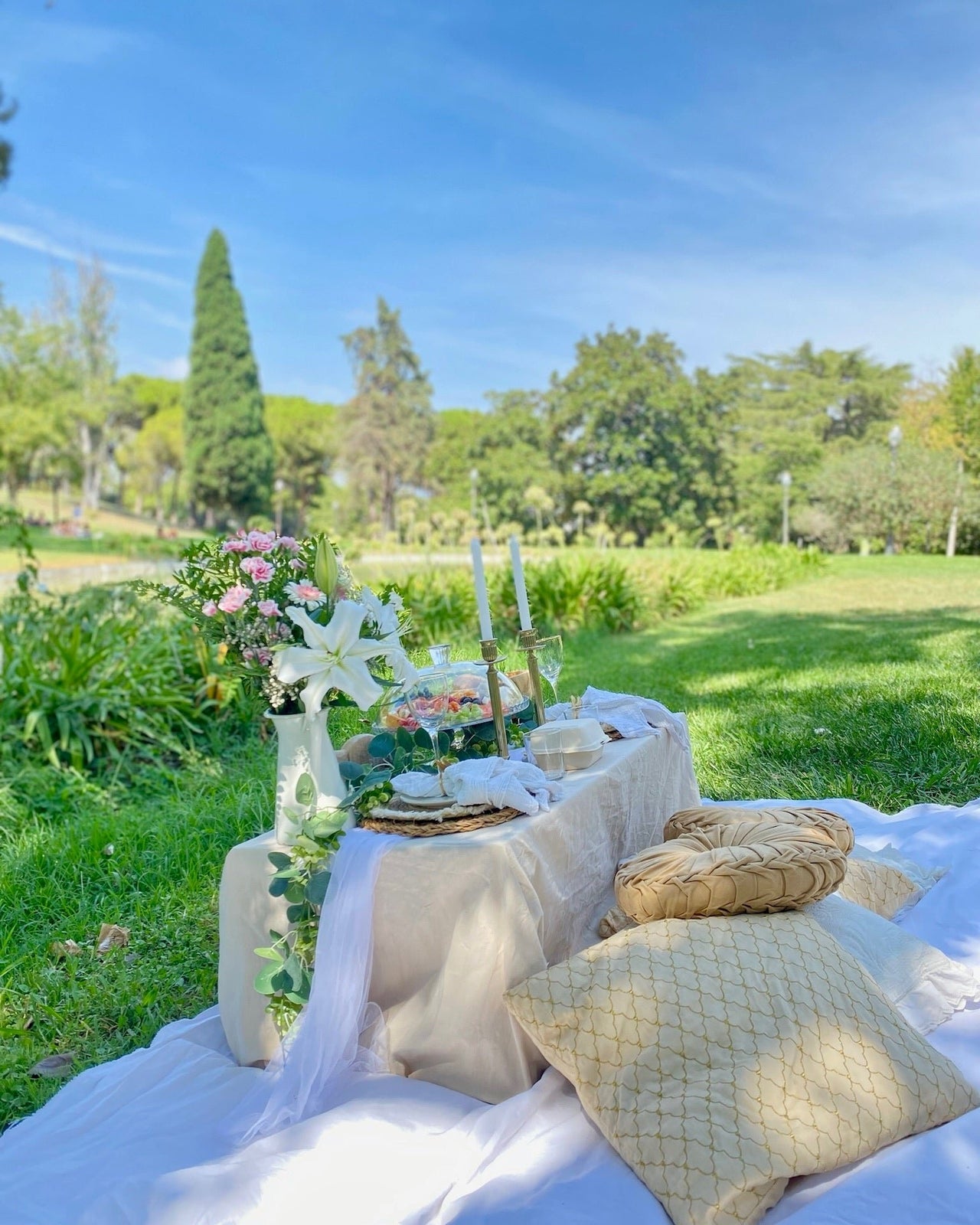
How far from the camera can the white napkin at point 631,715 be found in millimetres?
2371

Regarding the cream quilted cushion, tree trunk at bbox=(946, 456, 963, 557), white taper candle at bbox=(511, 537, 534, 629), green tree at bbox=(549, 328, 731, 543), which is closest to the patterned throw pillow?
the cream quilted cushion

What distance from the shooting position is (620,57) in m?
16.3

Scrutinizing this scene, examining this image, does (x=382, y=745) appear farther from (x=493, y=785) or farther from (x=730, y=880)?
(x=730, y=880)

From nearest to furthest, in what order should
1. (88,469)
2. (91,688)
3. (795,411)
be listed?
(91,688) < (795,411) < (88,469)

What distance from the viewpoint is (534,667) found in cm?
214

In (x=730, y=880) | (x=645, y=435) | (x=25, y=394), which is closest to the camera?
(x=730, y=880)

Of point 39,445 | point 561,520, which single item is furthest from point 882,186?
point 39,445

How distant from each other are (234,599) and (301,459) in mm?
41166

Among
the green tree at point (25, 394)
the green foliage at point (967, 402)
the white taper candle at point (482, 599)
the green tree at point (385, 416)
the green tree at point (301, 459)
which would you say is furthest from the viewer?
the green tree at point (301, 459)

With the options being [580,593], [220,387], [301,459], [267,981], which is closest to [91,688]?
[267,981]

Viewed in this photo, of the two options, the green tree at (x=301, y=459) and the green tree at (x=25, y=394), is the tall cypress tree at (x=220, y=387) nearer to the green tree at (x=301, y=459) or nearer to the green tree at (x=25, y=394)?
the green tree at (x=25, y=394)

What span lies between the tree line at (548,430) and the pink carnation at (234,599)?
53.7 feet

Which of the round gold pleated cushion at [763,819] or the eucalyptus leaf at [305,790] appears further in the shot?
the round gold pleated cushion at [763,819]

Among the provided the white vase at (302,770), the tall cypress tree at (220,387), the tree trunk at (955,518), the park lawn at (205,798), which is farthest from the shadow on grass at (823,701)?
the tall cypress tree at (220,387)
